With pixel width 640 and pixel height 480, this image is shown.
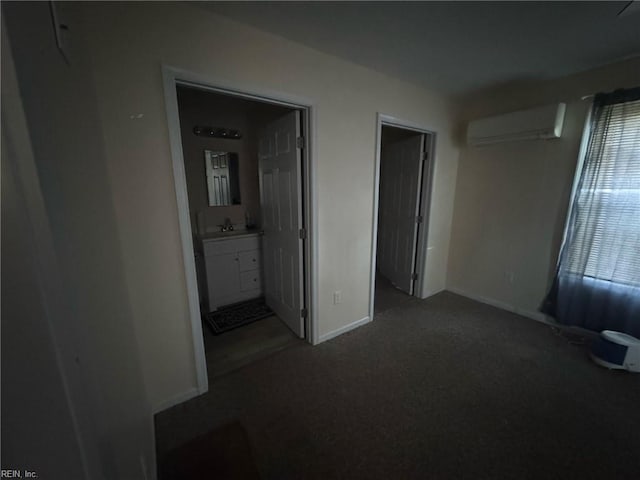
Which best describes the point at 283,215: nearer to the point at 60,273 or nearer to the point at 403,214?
the point at 403,214

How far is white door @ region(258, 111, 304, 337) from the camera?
6.42 ft

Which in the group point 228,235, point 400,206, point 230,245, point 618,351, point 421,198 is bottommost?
point 618,351

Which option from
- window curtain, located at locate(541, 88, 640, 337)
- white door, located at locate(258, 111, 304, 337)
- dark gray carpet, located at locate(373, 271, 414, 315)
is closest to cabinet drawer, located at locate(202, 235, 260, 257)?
white door, located at locate(258, 111, 304, 337)

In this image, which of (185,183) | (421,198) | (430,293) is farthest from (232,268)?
(430,293)

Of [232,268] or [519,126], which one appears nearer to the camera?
[519,126]

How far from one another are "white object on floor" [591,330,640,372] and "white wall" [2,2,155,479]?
3.04 meters

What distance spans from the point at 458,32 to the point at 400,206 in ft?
6.06

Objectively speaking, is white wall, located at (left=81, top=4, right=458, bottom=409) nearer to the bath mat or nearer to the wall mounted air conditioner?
the bath mat

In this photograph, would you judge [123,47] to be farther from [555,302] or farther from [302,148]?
[555,302]

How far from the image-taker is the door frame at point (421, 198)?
2229 millimetres

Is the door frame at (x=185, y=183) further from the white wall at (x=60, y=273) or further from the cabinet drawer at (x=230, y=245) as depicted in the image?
the cabinet drawer at (x=230, y=245)

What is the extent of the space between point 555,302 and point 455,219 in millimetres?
1295

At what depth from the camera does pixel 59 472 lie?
37 cm

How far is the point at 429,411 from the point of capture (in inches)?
59.4
